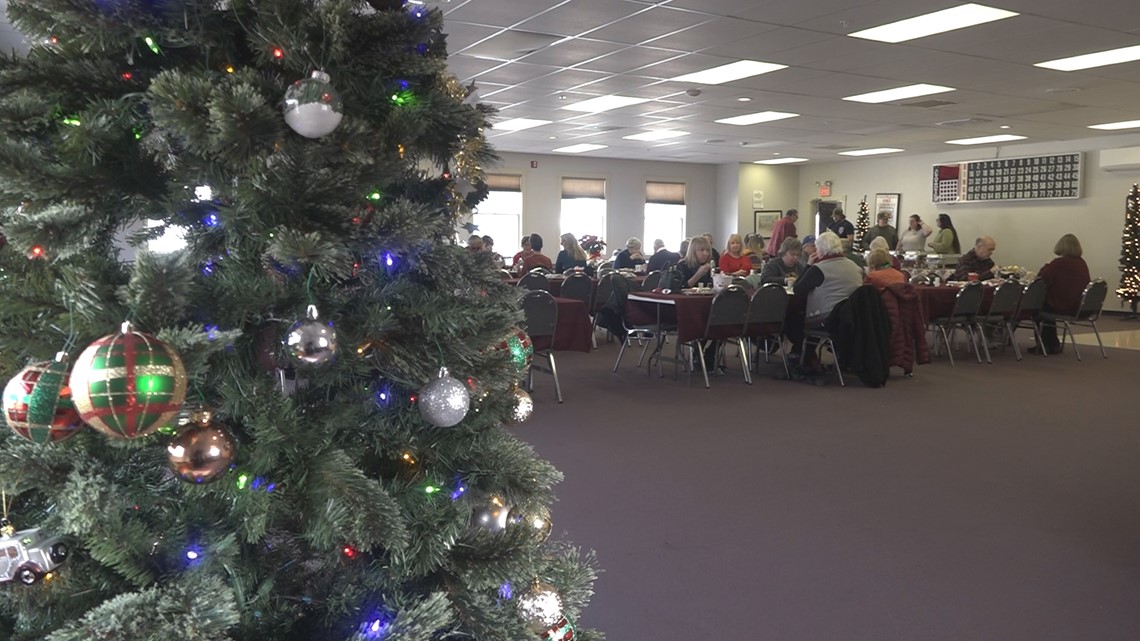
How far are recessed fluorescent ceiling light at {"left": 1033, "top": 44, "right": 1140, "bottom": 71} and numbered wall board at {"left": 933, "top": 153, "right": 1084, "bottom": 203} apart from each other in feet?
22.3

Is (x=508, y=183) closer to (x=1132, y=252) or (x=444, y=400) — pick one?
(x=1132, y=252)

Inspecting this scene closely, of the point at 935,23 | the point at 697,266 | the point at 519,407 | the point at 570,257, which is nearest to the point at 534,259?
the point at 570,257

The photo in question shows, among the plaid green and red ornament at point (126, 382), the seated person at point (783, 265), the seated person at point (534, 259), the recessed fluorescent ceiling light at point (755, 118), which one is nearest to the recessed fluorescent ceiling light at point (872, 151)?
the recessed fluorescent ceiling light at point (755, 118)

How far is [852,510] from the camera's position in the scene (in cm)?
363

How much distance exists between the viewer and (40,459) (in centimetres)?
107

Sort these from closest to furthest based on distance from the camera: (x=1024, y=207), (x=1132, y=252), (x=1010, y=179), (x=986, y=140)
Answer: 1. (x=1132, y=252)
2. (x=986, y=140)
3. (x=1024, y=207)
4. (x=1010, y=179)

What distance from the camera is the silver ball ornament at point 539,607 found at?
1.37 m

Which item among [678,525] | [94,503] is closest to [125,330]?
[94,503]

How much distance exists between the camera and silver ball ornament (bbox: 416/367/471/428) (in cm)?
124

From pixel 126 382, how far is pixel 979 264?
10031 millimetres

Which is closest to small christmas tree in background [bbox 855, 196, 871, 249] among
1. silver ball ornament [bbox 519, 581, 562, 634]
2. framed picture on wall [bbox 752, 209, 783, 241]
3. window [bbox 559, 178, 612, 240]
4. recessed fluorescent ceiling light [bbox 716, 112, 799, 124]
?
framed picture on wall [bbox 752, 209, 783, 241]

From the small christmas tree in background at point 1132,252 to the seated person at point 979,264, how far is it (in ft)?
13.3

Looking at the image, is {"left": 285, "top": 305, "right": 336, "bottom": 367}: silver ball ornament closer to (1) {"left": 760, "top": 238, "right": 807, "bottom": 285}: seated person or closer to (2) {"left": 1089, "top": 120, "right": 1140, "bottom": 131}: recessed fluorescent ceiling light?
(1) {"left": 760, "top": 238, "right": 807, "bottom": 285}: seated person

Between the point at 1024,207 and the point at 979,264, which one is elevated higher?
the point at 1024,207
